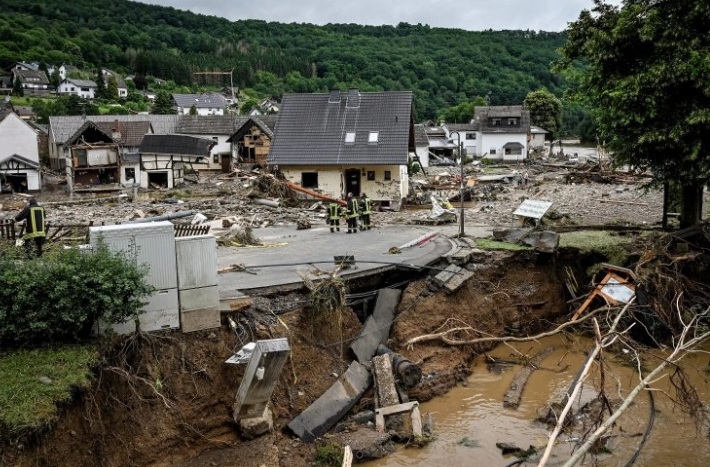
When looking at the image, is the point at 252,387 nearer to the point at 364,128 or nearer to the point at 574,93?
the point at 574,93

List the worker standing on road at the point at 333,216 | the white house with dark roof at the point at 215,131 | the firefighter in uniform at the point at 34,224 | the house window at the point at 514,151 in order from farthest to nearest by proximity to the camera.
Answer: the house window at the point at 514,151 < the white house with dark roof at the point at 215,131 < the worker standing on road at the point at 333,216 < the firefighter in uniform at the point at 34,224

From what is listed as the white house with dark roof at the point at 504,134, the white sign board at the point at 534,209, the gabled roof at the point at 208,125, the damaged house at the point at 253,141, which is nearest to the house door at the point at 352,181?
the white sign board at the point at 534,209

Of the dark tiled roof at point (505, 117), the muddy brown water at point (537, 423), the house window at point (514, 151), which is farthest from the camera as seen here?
the dark tiled roof at point (505, 117)

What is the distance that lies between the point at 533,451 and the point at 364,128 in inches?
939

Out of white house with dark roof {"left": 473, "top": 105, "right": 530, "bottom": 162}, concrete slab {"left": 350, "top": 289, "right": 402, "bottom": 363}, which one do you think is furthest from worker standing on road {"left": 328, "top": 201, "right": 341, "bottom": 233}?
white house with dark roof {"left": 473, "top": 105, "right": 530, "bottom": 162}

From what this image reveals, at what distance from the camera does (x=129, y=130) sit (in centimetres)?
5209

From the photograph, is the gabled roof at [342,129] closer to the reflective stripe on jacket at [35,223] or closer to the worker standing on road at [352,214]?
the worker standing on road at [352,214]

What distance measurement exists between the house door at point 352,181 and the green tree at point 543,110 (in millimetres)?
52204

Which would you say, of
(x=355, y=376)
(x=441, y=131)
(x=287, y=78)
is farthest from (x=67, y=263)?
(x=287, y=78)

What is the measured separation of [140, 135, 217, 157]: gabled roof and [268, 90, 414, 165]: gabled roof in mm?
11147

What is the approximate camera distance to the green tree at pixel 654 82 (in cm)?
1670

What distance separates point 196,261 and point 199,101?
88.4 m

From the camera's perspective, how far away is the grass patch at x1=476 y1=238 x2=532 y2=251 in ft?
61.0

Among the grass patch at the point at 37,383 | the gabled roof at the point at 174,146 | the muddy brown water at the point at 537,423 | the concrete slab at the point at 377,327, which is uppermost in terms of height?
the gabled roof at the point at 174,146
